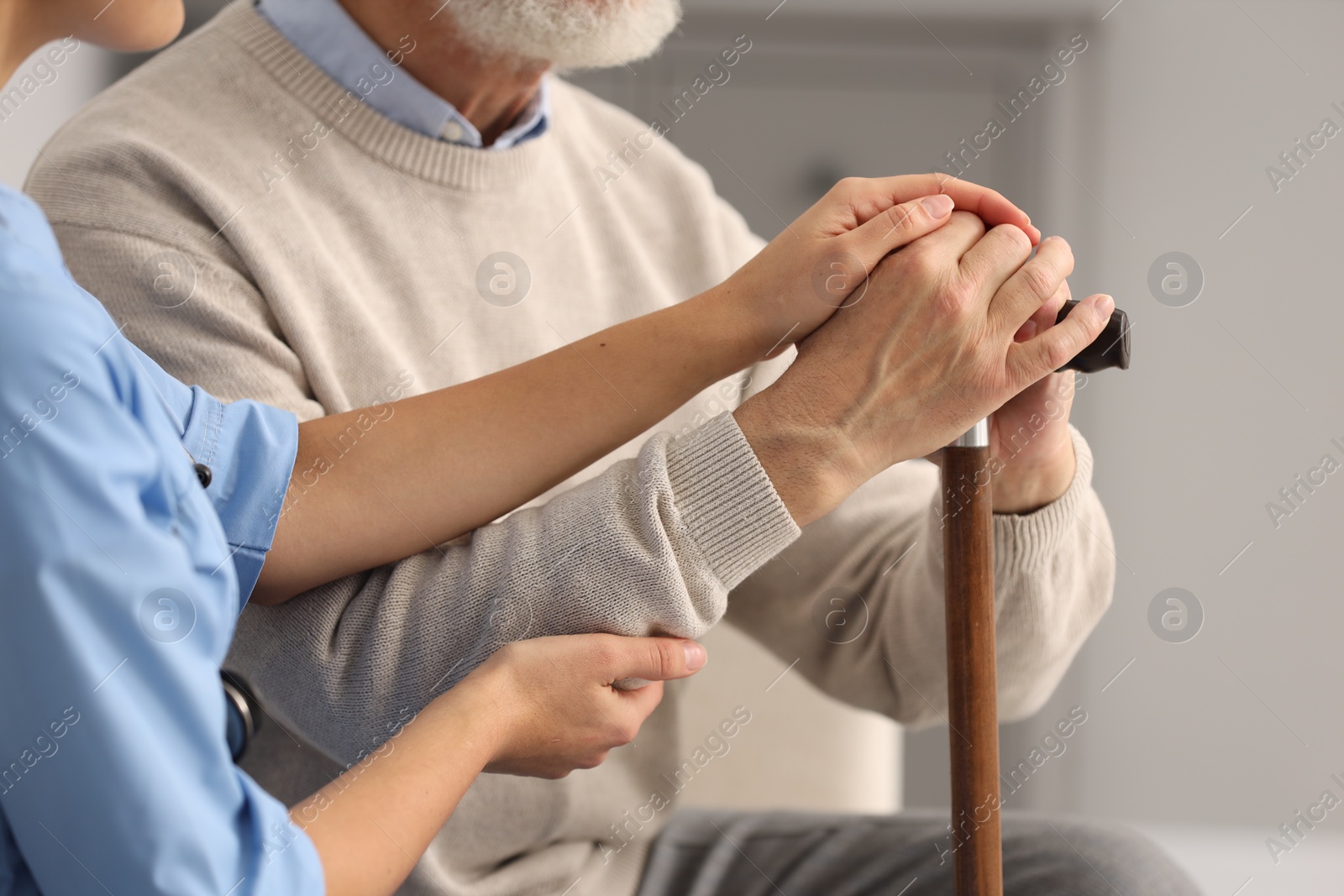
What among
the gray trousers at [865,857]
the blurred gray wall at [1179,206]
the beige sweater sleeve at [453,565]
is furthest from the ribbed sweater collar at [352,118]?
the blurred gray wall at [1179,206]

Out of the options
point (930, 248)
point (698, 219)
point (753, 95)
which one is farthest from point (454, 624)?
point (753, 95)

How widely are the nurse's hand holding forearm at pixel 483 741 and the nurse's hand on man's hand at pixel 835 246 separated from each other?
0.23 m

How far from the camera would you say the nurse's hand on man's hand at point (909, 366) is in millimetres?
716

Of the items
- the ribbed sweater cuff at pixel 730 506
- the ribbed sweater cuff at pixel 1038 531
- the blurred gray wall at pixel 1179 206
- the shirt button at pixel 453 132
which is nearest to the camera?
the ribbed sweater cuff at pixel 730 506

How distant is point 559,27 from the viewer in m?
0.92

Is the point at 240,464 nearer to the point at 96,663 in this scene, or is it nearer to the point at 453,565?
the point at 453,565

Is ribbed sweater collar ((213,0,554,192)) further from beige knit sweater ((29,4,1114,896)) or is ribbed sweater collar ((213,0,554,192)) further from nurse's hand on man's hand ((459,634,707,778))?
nurse's hand on man's hand ((459,634,707,778))

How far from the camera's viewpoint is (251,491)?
69cm

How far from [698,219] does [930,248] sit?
1.51ft

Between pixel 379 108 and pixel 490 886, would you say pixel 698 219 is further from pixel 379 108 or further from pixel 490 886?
pixel 490 886

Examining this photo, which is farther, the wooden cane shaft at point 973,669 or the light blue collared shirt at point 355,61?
the light blue collared shirt at point 355,61

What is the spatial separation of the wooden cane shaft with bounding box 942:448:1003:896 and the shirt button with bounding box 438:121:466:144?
527 millimetres

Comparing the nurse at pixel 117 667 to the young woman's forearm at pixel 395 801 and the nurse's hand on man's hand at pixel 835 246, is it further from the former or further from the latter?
the nurse's hand on man's hand at pixel 835 246

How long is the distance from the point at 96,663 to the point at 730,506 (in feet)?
1.21
